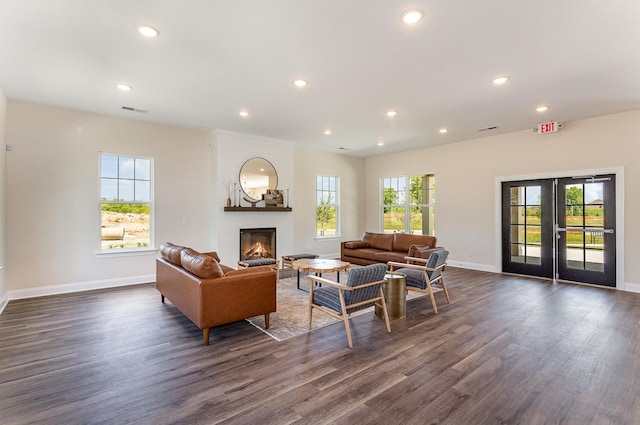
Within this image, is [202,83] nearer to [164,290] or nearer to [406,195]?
[164,290]

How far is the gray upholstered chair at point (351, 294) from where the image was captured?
3.13 meters

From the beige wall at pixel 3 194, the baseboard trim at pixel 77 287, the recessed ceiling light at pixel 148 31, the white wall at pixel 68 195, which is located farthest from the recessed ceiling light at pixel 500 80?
the beige wall at pixel 3 194

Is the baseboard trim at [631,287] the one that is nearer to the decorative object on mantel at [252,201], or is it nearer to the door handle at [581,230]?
the door handle at [581,230]

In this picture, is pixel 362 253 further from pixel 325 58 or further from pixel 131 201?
pixel 131 201

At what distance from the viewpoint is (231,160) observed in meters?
6.53

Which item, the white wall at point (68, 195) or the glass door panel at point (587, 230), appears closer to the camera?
the white wall at point (68, 195)

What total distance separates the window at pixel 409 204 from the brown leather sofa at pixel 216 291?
18.9 feet

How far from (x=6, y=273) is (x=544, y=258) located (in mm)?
9025

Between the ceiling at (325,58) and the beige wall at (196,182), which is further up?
the ceiling at (325,58)

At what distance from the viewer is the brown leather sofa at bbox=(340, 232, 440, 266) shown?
6289mm

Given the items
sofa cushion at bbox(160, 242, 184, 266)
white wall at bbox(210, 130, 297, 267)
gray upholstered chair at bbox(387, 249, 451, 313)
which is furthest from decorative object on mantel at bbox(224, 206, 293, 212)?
gray upholstered chair at bbox(387, 249, 451, 313)

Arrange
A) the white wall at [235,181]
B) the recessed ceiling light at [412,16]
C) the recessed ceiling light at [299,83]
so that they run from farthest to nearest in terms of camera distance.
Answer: the white wall at [235,181] < the recessed ceiling light at [299,83] < the recessed ceiling light at [412,16]

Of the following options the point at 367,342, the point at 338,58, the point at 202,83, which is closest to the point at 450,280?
the point at 367,342

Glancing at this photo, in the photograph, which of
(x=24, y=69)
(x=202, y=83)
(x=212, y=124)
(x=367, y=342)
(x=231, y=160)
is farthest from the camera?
(x=231, y=160)
